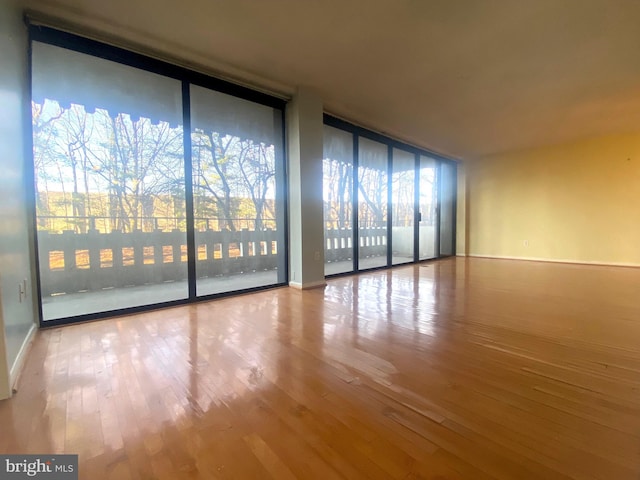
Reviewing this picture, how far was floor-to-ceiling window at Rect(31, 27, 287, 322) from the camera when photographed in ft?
8.45

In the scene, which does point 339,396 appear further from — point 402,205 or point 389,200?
point 402,205

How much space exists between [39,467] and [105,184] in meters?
2.43

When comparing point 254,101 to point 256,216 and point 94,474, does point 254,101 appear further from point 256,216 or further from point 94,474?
point 94,474

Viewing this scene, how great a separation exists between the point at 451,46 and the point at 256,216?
2.89 m

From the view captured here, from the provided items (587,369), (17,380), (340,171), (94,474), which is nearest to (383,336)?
(587,369)

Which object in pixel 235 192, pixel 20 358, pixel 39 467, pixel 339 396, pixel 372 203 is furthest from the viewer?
pixel 372 203

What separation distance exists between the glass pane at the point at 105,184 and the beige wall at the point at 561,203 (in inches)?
285

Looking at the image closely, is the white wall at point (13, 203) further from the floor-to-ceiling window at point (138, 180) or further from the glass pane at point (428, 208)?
the glass pane at point (428, 208)

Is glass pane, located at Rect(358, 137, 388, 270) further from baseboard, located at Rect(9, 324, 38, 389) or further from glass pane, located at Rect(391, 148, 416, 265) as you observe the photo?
baseboard, located at Rect(9, 324, 38, 389)

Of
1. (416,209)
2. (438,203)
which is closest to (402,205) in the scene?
(416,209)

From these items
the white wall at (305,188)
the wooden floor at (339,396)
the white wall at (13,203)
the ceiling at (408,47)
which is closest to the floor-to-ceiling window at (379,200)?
the white wall at (305,188)

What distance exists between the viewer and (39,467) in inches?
42.6

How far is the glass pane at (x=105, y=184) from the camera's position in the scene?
8.38ft

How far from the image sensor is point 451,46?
289 centimetres
